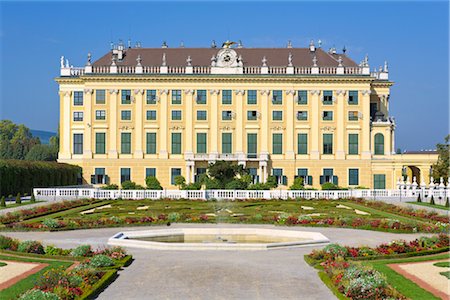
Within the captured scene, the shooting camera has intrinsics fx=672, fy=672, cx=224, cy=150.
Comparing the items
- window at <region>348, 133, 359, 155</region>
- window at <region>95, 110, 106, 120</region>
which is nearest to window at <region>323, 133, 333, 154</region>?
window at <region>348, 133, 359, 155</region>

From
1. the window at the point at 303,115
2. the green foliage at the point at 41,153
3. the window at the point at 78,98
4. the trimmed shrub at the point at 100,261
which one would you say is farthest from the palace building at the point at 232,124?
the trimmed shrub at the point at 100,261

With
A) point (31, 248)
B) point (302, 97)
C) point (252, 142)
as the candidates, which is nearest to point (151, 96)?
point (252, 142)

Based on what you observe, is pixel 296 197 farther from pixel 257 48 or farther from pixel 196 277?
pixel 196 277

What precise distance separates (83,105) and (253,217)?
4634 centimetres

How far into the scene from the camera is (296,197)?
56562 millimetres

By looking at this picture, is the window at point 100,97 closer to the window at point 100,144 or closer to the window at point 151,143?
the window at point 100,144

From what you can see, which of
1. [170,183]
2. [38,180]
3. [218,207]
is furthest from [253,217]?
[170,183]

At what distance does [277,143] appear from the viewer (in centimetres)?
7800

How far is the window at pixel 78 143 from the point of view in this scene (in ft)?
258

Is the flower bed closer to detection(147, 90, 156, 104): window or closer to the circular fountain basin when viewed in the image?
the circular fountain basin

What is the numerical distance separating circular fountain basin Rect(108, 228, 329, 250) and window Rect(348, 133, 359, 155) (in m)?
47.5

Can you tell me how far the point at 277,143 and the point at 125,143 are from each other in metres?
17.6

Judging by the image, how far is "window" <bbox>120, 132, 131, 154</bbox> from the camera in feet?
255

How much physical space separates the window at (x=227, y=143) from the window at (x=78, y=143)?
16.6 m
